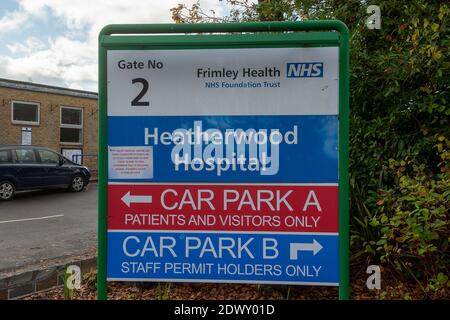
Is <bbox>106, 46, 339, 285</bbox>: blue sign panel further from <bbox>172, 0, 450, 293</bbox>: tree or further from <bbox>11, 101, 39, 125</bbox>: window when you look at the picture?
<bbox>11, 101, 39, 125</bbox>: window

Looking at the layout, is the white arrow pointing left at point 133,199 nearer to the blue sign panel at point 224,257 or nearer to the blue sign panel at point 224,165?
the blue sign panel at point 224,165

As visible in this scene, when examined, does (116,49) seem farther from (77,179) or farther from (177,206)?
(77,179)

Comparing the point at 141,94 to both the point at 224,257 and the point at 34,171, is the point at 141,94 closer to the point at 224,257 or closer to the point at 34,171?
the point at 224,257

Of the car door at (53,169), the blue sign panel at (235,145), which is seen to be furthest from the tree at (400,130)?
the car door at (53,169)

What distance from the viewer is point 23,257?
223 inches

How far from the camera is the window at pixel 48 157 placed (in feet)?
43.3

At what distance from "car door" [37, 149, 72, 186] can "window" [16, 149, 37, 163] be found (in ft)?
0.80

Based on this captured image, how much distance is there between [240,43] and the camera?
7.57ft

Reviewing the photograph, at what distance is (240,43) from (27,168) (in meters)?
11.8

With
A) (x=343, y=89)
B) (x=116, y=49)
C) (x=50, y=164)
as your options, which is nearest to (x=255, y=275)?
(x=343, y=89)

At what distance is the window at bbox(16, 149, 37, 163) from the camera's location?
12.5 meters

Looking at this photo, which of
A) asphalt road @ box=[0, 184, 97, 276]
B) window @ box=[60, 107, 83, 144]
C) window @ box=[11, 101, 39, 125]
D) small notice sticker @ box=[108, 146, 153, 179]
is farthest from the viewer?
window @ box=[60, 107, 83, 144]

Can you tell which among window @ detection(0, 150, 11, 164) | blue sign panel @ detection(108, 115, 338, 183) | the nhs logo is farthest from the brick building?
the nhs logo

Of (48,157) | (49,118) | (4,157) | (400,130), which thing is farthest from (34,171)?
(400,130)
